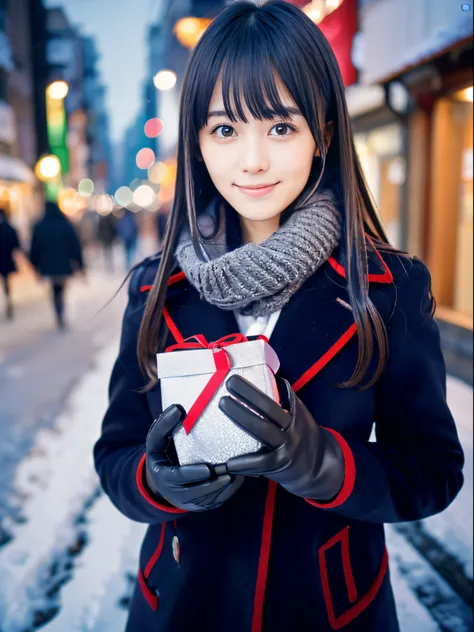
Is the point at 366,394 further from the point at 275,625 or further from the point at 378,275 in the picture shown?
the point at 275,625

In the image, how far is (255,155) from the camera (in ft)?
3.65

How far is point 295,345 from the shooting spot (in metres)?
1.15

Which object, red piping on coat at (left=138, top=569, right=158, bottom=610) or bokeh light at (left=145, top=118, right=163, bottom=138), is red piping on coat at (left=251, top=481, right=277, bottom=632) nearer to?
red piping on coat at (left=138, top=569, right=158, bottom=610)

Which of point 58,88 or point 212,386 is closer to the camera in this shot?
point 212,386

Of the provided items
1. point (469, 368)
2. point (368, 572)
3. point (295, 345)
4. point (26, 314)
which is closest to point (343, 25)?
point (469, 368)

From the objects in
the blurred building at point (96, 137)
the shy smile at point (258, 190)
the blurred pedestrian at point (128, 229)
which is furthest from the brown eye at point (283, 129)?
the blurred building at point (96, 137)

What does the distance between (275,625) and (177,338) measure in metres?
0.67

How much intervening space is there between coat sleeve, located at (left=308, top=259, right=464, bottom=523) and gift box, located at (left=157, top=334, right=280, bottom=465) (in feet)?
0.97

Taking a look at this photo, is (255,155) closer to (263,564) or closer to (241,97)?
(241,97)

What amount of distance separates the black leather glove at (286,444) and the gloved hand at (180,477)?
46 millimetres

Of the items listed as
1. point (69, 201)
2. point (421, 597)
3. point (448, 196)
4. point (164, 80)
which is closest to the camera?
point (164, 80)

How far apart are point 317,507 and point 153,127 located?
1.24 m

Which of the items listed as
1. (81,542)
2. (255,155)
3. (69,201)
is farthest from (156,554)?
(69,201)

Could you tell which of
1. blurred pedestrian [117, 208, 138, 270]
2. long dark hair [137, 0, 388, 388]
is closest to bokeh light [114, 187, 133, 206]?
blurred pedestrian [117, 208, 138, 270]
